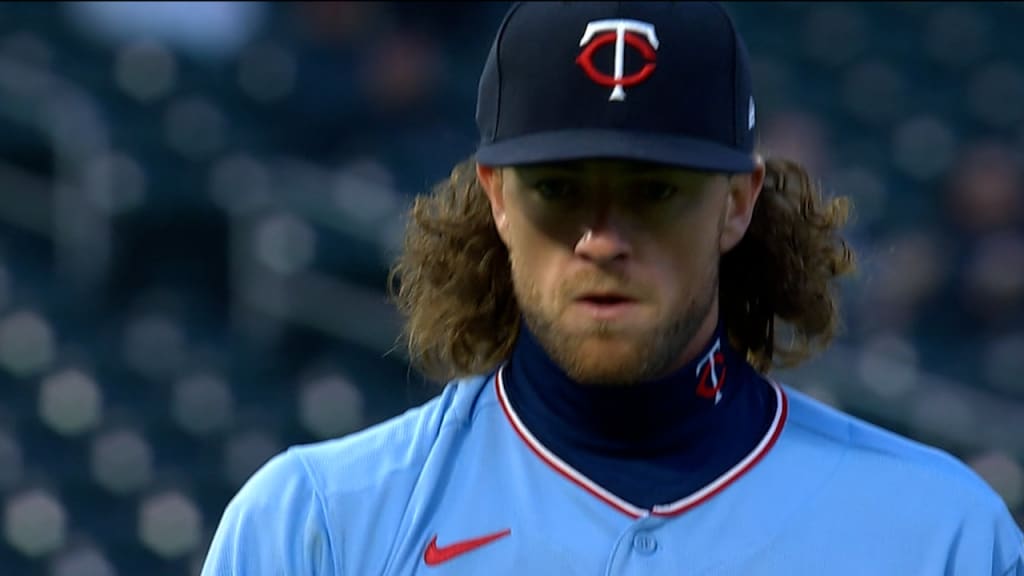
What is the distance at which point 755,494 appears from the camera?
1.74 metres

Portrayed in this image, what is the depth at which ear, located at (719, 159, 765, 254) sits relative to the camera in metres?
1.78

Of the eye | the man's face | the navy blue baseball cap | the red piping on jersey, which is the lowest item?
the red piping on jersey

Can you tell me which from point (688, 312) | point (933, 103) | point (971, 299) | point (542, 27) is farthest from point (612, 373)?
point (933, 103)

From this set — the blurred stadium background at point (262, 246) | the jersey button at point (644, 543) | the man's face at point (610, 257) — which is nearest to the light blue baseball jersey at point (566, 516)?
the jersey button at point (644, 543)

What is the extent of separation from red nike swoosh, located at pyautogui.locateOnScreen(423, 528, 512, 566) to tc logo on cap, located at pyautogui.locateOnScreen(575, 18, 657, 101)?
449 millimetres

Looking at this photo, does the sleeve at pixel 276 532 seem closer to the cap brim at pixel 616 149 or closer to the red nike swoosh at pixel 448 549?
the red nike swoosh at pixel 448 549

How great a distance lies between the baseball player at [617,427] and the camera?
163cm

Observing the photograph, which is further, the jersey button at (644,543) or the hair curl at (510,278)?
the hair curl at (510,278)

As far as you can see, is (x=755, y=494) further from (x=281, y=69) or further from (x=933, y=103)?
(x=933, y=103)

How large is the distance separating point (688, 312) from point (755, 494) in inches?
8.1

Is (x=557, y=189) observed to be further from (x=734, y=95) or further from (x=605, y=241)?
(x=734, y=95)

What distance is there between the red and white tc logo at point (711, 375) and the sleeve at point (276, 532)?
42 cm

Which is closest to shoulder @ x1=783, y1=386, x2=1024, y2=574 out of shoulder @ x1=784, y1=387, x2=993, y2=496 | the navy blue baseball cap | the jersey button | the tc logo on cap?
shoulder @ x1=784, y1=387, x2=993, y2=496

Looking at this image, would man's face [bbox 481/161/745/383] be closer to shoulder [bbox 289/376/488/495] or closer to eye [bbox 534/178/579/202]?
eye [bbox 534/178/579/202]
